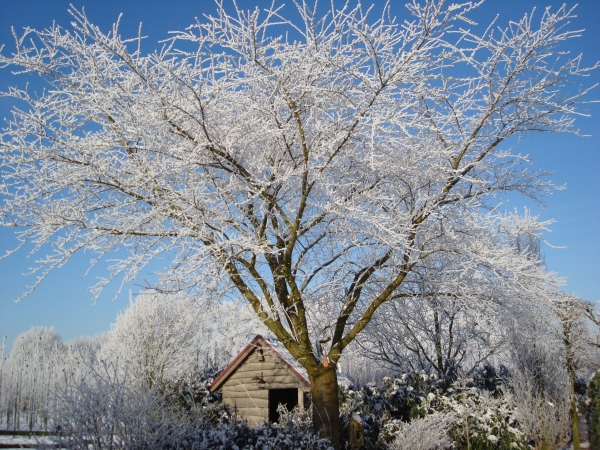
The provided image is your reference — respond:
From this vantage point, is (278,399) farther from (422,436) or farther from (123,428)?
(123,428)

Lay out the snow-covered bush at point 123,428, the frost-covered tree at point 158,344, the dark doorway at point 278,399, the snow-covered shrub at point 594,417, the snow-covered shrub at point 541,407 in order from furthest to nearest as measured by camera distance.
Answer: the frost-covered tree at point 158,344
the snow-covered shrub at point 594,417
the dark doorway at point 278,399
the snow-covered shrub at point 541,407
the snow-covered bush at point 123,428

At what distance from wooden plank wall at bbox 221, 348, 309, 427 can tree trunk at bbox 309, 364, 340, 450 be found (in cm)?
480

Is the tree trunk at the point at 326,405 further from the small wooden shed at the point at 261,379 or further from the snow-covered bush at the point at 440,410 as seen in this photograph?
the small wooden shed at the point at 261,379

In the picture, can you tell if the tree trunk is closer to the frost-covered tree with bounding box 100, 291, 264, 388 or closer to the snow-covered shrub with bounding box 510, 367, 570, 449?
the snow-covered shrub with bounding box 510, 367, 570, 449

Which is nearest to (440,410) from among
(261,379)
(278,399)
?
(261,379)

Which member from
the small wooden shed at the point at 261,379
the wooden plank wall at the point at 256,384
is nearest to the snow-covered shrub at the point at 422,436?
the small wooden shed at the point at 261,379

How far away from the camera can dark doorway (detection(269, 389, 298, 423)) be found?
1209 cm

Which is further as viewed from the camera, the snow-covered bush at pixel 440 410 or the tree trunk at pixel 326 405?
the snow-covered bush at pixel 440 410

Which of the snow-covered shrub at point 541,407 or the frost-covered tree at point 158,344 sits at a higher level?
the frost-covered tree at point 158,344

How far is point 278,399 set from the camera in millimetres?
13297

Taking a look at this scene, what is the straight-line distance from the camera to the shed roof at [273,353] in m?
11.0

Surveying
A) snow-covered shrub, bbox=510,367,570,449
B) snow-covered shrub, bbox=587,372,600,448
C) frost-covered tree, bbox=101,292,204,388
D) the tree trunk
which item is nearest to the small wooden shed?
the tree trunk

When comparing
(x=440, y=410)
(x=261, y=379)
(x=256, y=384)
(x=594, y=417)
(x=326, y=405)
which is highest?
(x=326, y=405)

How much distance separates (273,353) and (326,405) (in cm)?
548
